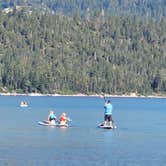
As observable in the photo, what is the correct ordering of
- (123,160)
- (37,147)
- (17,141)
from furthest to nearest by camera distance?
(17,141)
(37,147)
(123,160)

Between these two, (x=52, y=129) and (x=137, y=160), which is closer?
(x=137, y=160)

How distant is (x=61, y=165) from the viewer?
53.9 metres

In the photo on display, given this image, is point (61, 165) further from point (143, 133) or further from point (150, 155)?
point (143, 133)

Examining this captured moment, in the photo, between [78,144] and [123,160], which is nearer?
[123,160]

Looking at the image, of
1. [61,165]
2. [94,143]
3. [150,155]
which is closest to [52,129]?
[94,143]

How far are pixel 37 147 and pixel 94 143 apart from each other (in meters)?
6.66

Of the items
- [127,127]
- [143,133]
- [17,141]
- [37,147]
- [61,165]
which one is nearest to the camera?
[61,165]

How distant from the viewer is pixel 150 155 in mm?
61562

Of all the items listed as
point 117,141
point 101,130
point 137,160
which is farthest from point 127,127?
point 137,160

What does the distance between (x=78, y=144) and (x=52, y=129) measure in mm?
16968

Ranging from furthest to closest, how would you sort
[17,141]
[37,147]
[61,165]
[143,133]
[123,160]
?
[143,133], [17,141], [37,147], [123,160], [61,165]

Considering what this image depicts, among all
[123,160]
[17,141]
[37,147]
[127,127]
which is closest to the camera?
[123,160]

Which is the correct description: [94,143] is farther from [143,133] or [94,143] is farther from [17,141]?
[143,133]

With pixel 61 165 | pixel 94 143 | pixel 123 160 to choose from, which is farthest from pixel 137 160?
pixel 94 143
